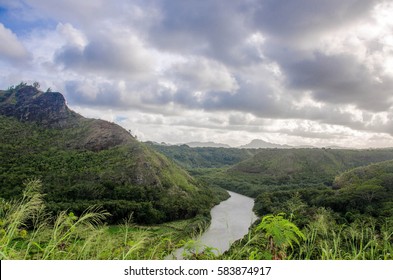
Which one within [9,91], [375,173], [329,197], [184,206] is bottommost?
[184,206]

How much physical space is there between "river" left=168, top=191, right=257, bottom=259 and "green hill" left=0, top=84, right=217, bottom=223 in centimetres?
398

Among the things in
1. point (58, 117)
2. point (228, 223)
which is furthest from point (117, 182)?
point (58, 117)

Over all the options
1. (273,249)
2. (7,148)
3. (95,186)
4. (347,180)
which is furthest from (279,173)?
(273,249)

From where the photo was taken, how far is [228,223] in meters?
62.8

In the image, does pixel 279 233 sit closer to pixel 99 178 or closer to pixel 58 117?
pixel 99 178

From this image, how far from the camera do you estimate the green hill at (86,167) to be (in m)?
60.8

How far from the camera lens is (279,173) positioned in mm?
143375

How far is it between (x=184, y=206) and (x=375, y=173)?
50.7 m

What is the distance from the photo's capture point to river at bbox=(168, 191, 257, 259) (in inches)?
1832

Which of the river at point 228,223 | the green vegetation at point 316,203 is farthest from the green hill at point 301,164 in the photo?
the river at point 228,223

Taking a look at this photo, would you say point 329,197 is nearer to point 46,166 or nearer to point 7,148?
point 46,166

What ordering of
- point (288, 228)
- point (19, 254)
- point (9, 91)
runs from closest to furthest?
point (19, 254) < point (288, 228) < point (9, 91)

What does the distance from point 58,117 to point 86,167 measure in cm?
3509

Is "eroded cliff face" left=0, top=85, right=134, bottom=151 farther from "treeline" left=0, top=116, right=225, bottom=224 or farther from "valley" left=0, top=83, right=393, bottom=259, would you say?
"treeline" left=0, top=116, right=225, bottom=224
